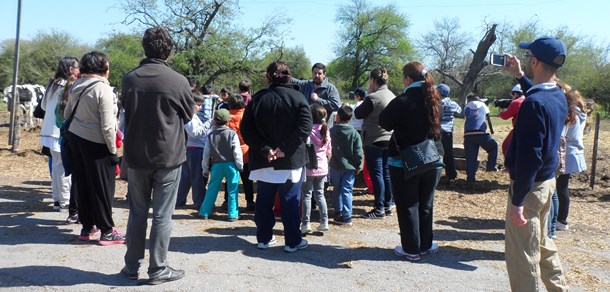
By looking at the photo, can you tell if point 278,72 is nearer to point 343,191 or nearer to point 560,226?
point 343,191

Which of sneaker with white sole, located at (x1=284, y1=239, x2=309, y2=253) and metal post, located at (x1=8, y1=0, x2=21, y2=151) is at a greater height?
metal post, located at (x1=8, y1=0, x2=21, y2=151)

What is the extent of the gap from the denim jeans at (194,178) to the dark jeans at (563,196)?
448cm

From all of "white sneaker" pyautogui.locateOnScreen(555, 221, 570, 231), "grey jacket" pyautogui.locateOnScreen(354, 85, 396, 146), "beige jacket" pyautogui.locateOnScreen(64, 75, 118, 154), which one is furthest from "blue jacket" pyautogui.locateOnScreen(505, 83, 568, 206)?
"beige jacket" pyautogui.locateOnScreen(64, 75, 118, 154)

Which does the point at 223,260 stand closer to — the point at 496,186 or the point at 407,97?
the point at 407,97

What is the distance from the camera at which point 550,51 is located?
11.0 ft

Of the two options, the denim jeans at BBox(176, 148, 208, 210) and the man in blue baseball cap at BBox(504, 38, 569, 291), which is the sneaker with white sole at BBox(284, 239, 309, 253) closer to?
the man in blue baseball cap at BBox(504, 38, 569, 291)

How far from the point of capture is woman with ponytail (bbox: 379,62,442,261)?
462 centimetres

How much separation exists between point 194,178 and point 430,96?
11.7ft

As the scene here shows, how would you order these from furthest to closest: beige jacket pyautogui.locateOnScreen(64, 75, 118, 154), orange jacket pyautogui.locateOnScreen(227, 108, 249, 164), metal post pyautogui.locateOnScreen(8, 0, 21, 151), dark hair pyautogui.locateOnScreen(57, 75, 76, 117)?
1. metal post pyautogui.locateOnScreen(8, 0, 21, 151)
2. orange jacket pyautogui.locateOnScreen(227, 108, 249, 164)
3. dark hair pyautogui.locateOnScreen(57, 75, 76, 117)
4. beige jacket pyautogui.locateOnScreen(64, 75, 118, 154)

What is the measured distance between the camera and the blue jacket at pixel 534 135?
3193mm

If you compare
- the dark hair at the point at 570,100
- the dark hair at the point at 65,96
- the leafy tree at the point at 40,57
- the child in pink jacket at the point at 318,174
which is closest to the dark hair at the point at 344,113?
the child in pink jacket at the point at 318,174

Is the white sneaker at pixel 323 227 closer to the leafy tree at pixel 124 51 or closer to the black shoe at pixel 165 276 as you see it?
the black shoe at pixel 165 276

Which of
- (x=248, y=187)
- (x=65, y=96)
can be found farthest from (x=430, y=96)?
(x=65, y=96)

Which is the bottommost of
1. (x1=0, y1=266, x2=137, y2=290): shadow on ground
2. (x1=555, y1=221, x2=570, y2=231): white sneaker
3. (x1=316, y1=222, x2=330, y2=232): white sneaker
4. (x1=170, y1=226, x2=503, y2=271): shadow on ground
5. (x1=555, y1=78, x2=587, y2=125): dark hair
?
(x1=0, y1=266, x2=137, y2=290): shadow on ground
